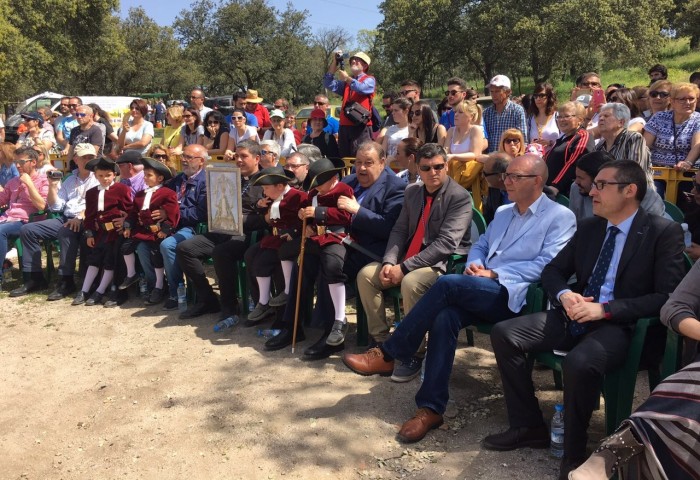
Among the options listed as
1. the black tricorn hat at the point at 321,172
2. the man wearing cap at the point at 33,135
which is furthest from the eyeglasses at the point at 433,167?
the man wearing cap at the point at 33,135

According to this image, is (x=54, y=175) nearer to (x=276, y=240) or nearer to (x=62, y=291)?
(x=62, y=291)

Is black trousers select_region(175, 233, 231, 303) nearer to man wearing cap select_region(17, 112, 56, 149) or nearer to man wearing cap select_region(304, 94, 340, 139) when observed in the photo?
man wearing cap select_region(304, 94, 340, 139)

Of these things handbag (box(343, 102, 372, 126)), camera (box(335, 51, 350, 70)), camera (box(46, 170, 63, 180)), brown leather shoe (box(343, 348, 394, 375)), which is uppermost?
camera (box(335, 51, 350, 70))

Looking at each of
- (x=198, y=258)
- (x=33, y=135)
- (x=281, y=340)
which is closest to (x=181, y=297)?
(x=198, y=258)

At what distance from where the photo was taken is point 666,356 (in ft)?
10.4

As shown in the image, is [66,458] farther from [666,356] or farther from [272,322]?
[666,356]

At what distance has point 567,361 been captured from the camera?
3.15 metres

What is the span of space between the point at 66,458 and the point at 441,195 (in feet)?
9.87

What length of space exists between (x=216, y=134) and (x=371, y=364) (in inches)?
195

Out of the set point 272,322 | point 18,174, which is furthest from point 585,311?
point 18,174

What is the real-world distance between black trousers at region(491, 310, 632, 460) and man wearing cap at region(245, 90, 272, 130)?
25.1ft

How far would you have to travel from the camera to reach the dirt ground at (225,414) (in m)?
3.57

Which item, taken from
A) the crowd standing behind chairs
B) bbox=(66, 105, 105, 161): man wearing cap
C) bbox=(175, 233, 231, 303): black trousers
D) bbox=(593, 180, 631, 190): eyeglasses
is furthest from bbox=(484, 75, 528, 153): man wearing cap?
bbox=(66, 105, 105, 161): man wearing cap

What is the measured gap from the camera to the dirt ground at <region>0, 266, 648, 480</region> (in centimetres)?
357
